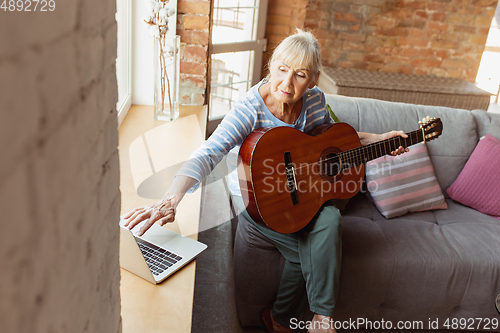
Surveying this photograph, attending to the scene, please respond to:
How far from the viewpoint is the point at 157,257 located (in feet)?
3.96

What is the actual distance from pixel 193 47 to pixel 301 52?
1140 mm

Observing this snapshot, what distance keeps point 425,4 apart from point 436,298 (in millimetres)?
3320

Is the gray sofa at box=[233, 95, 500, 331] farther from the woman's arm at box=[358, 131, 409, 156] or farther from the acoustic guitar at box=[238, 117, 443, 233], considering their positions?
the woman's arm at box=[358, 131, 409, 156]

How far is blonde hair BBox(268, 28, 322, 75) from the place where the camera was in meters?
1.58

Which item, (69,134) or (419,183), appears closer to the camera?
(69,134)

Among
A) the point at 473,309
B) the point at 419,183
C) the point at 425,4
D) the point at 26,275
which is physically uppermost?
the point at 425,4

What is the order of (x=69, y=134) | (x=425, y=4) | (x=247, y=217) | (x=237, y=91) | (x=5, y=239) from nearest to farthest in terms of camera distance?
(x=5, y=239) → (x=69, y=134) → (x=247, y=217) → (x=237, y=91) → (x=425, y=4)

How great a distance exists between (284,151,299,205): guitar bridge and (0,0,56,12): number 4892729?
4.05 ft

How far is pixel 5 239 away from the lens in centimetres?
32

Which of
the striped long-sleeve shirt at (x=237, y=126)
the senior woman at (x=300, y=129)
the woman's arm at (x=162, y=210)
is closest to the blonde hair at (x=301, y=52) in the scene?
the senior woman at (x=300, y=129)

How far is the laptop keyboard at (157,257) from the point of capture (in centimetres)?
116

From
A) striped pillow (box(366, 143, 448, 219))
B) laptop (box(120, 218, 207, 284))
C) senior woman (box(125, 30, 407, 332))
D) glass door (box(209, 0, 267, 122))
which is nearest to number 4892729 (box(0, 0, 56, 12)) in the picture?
laptop (box(120, 218, 207, 284))

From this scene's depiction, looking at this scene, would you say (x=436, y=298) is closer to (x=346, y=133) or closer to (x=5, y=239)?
(x=346, y=133)

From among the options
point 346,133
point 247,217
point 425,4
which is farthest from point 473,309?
point 425,4
